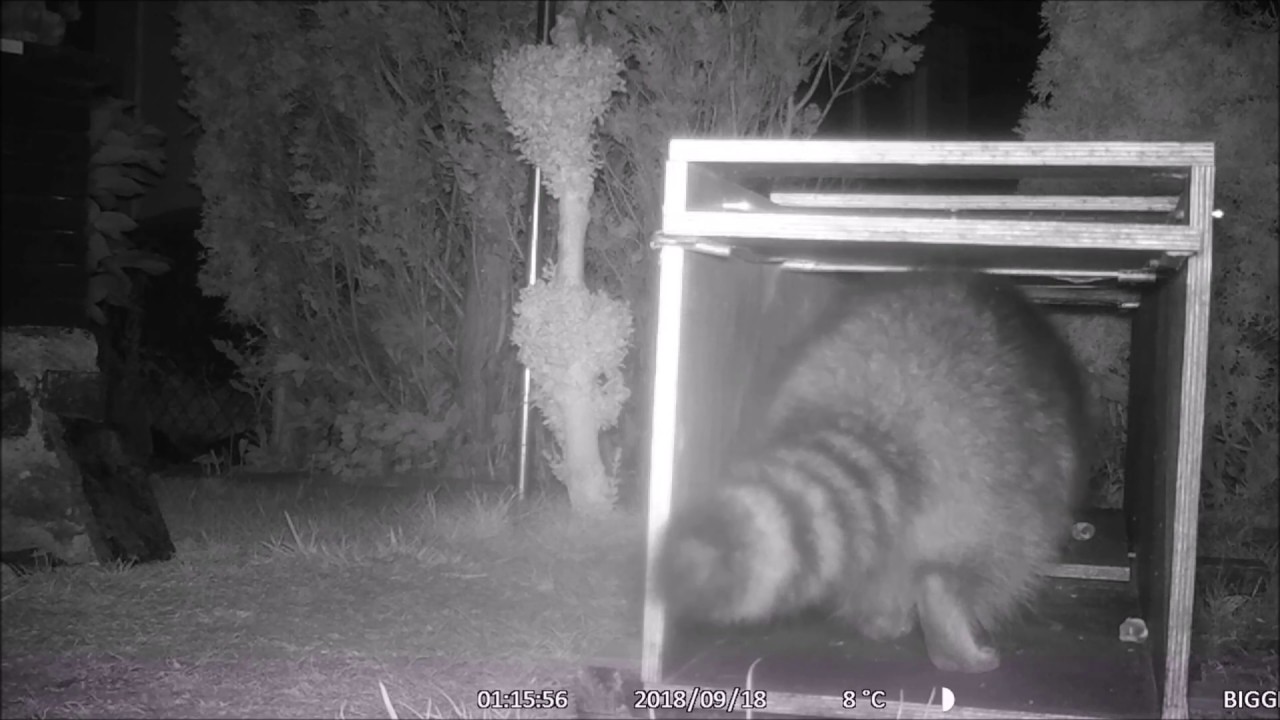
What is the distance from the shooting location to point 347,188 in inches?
253

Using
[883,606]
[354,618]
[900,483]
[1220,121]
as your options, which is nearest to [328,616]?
[354,618]

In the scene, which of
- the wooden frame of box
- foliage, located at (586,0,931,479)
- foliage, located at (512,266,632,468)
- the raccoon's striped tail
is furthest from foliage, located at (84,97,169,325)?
the raccoon's striped tail

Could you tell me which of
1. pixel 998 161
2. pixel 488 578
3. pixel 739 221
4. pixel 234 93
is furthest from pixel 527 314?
pixel 234 93

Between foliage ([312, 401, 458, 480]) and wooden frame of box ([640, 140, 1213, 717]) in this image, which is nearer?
wooden frame of box ([640, 140, 1213, 717])

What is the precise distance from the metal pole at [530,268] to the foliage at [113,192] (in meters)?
2.61

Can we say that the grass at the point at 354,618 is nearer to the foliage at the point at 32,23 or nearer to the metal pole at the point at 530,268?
the metal pole at the point at 530,268

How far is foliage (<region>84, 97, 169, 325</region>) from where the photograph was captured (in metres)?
6.34

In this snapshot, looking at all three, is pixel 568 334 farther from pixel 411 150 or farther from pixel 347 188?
pixel 347 188

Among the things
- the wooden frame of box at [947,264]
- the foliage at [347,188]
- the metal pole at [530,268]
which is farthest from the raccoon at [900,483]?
the foliage at [347,188]

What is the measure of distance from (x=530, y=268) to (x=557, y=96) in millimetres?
913

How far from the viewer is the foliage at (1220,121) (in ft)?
14.1

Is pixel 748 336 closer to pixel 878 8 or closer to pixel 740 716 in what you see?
pixel 740 716

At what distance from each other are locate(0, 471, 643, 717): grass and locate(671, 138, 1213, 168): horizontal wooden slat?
56.7 inches

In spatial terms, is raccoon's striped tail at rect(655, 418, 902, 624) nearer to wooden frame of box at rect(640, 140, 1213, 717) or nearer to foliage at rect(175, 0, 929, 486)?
wooden frame of box at rect(640, 140, 1213, 717)
